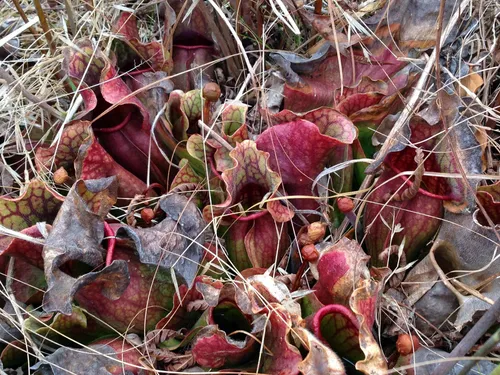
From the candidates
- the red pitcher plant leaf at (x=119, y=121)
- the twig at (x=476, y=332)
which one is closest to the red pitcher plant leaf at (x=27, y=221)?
the red pitcher plant leaf at (x=119, y=121)

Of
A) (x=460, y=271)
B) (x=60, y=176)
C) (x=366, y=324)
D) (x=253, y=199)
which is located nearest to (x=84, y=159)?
(x=60, y=176)

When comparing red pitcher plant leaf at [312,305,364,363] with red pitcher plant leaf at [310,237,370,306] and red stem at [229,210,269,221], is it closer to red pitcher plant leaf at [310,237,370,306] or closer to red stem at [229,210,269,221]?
red pitcher plant leaf at [310,237,370,306]

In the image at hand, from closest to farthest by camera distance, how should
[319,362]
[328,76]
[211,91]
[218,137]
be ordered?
[319,362], [218,137], [211,91], [328,76]

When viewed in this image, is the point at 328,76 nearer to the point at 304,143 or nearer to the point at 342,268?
the point at 304,143

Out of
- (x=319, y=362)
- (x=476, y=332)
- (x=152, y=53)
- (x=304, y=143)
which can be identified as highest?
(x=152, y=53)

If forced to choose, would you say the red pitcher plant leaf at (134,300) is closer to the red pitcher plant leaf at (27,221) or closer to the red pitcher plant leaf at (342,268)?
the red pitcher plant leaf at (27,221)

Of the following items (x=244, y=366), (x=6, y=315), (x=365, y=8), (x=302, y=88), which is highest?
(x=365, y=8)

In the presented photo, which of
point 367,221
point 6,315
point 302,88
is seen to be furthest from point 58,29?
point 367,221

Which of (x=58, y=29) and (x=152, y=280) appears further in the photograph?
(x=58, y=29)

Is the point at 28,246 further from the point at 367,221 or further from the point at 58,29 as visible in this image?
the point at 58,29
